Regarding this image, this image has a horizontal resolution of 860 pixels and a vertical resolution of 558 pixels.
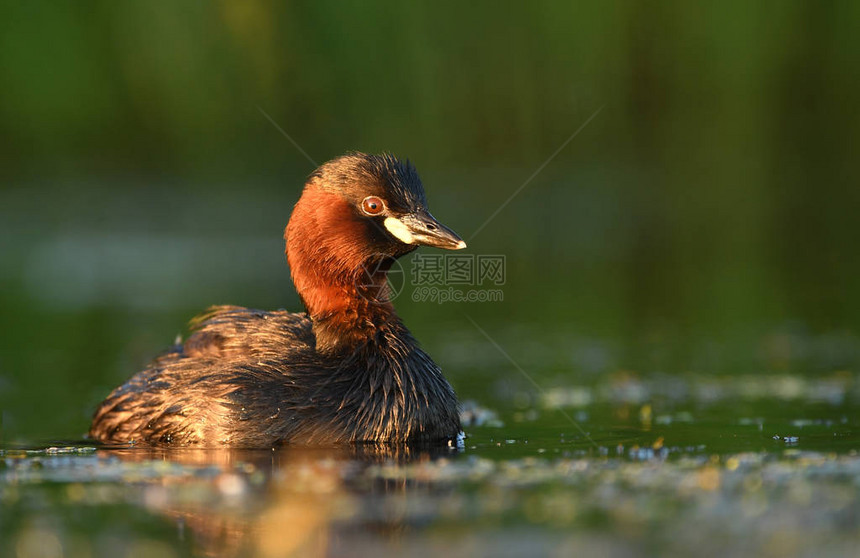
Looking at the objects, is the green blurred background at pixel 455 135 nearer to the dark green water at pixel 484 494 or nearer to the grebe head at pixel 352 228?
the grebe head at pixel 352 228

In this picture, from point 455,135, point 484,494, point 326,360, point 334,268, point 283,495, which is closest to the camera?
point 484,494

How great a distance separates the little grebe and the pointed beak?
0.01 m

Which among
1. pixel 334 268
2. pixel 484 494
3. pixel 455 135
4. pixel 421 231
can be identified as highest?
pixel 455 135

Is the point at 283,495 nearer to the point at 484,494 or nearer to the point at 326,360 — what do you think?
the point at 484,494

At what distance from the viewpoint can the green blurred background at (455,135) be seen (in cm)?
1962

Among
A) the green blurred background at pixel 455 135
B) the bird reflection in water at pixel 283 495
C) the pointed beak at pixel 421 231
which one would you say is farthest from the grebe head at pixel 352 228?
the green blurred background at pixel 455 135

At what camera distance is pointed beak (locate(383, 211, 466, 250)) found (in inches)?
360

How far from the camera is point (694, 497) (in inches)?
245

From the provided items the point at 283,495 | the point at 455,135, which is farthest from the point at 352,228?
the point at 455,135

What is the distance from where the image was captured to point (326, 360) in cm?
912

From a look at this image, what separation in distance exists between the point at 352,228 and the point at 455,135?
43.4 feet

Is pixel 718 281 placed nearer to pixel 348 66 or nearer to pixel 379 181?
pixel 348 66

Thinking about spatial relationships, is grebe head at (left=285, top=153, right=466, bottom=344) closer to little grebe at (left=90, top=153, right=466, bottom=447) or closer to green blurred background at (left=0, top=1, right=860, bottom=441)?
little grebe at (left=90, top=153, right=466, bottom=447)

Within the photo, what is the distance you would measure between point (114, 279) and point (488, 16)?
764 cm
